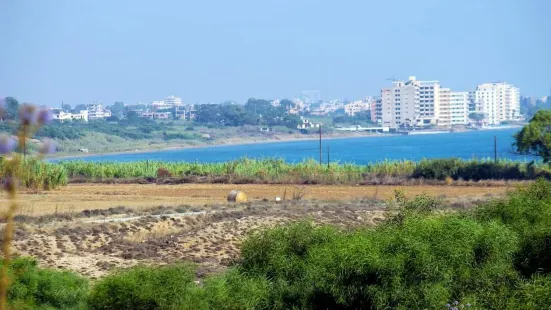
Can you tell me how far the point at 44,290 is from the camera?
17.5 m

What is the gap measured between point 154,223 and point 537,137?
28.6m

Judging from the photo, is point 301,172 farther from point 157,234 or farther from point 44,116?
point 44,116

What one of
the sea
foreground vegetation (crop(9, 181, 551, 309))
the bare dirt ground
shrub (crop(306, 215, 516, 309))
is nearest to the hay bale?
the bare dirt ground

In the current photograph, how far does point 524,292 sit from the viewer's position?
563 inches

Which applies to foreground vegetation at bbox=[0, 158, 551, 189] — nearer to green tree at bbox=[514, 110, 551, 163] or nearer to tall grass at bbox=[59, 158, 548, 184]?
tall grass at bbox=[59, 158, 548, 184]

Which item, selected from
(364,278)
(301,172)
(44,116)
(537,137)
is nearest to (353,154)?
(301,172)

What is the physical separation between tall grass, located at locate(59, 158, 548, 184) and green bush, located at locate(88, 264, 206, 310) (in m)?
36.1

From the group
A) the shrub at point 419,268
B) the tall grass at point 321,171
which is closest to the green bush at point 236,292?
the shrub at point 419,268

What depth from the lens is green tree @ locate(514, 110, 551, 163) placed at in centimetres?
5059

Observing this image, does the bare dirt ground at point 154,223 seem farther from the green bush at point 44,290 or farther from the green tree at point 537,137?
the green tree at point 537,137

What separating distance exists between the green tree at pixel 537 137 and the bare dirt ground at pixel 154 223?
7788 mm

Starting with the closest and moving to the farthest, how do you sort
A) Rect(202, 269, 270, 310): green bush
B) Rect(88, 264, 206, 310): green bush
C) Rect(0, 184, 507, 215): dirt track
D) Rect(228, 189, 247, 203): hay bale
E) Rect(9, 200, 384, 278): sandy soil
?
Rect(88, 264, 206, 310): green bush < Rect(202, 269, 270, 310): green bush < Rect(9, 200, 384, 278): sandy soil < Rect(228, 189, 247, 203): hay bale < Rect(0, 184, 507, 215): dirt track

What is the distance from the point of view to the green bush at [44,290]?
55.0 feet

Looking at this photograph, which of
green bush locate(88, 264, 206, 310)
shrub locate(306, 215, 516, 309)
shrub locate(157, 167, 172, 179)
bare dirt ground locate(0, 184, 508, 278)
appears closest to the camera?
shrub locate(306, 215, 516, 309)
